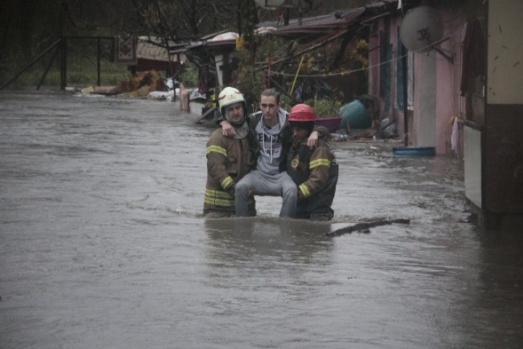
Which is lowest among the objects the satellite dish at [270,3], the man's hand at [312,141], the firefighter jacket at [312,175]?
the firefighter jacket at [312,175]

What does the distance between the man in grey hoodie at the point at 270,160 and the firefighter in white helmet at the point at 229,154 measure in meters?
0.08

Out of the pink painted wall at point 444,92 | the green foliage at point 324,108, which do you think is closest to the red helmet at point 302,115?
the pink painted wall at point 444,92

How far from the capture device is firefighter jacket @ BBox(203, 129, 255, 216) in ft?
41.1

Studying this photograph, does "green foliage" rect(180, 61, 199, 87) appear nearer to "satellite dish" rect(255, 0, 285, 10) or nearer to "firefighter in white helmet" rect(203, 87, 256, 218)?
"satellite dish" rect(255, 0, 285, 10)

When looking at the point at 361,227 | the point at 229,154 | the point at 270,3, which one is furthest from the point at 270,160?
the point at 270,3

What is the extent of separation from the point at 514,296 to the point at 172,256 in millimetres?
2848

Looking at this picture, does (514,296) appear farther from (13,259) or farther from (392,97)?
(392,97)

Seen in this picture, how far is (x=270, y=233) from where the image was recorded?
11.8 metres

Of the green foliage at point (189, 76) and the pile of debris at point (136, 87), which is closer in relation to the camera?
the pile of debris at point (136, 87)

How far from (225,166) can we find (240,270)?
300cm

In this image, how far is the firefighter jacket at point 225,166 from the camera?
12516 millimetres

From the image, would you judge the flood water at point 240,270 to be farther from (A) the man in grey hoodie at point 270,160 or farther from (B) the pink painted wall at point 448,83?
(B) the pink painted wall at point 448,83

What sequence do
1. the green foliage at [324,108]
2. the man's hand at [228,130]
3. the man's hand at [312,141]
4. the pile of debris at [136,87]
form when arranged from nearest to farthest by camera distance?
the man's hand at [312,141] < the man's hand at [228,130] < the green foliage at [324,108] < the pile of debris at [136,87]

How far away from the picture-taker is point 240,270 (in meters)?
9.77
